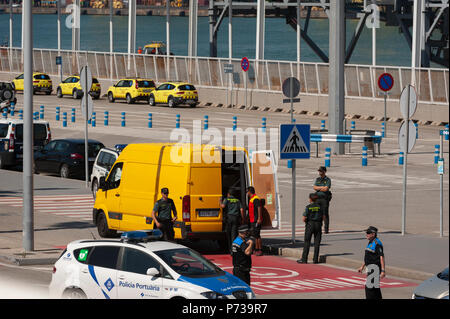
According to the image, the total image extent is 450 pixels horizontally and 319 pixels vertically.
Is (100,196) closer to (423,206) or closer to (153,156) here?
(153,156)

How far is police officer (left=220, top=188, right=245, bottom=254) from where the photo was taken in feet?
67.5

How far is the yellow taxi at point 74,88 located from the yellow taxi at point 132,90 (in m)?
1.72

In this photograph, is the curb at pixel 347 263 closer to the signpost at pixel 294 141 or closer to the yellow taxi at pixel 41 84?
the signpost at pixel 294 141

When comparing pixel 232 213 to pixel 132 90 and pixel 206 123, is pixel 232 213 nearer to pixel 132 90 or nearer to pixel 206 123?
pixel 206 123

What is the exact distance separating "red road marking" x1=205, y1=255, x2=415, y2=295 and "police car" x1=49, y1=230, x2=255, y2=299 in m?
2.96

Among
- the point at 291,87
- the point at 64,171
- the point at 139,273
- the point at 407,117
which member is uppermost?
the point at 291,87

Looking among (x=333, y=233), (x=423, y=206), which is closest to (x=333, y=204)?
(x=423, y=206)

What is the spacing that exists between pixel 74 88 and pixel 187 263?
174ft

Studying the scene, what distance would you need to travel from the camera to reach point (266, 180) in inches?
861

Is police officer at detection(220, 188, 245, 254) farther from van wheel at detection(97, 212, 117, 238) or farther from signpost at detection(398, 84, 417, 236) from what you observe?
signpost at detection(398, 84, 417, 236)

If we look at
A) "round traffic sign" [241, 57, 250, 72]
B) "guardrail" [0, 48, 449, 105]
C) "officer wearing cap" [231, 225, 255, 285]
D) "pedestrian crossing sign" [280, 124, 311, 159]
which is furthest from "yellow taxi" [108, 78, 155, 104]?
"officer wearing cap" [231, 225, 255, 285]

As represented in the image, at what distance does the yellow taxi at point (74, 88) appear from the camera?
216 feet

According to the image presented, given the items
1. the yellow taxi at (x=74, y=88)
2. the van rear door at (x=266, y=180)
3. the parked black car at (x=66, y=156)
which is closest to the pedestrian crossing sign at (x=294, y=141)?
the van rear door at (x=266, y=180)

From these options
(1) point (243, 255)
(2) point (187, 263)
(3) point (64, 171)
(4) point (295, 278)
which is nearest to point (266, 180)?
(4) point (295, 278)
